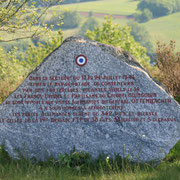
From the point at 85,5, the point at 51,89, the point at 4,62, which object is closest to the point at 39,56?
the point at 4,62

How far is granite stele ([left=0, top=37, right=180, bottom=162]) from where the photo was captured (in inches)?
228

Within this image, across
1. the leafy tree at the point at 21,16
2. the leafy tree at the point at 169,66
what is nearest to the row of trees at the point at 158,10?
the leafy tree at the point at 169,66

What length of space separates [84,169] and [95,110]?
1.08m

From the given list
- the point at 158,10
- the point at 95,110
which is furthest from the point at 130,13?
the point at 95,110

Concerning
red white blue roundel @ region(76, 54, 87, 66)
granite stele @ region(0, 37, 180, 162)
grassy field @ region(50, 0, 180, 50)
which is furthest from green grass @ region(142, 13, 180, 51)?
red white blue roundel @ region(76, 54, 87, 66)

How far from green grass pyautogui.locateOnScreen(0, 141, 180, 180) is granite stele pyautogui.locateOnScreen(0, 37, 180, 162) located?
0.55 feet

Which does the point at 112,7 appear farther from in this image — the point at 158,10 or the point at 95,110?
the point at 95,110

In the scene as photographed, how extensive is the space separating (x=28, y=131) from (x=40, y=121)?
30 centimetres

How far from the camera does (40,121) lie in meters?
5.94

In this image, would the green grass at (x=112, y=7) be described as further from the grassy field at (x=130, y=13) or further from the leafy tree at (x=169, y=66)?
the leafy tree at (x=169, y=66)

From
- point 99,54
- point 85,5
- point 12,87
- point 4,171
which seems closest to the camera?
point 4,171

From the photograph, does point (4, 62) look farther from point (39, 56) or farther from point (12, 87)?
point (39, 56)

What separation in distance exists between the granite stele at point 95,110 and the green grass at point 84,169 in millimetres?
167

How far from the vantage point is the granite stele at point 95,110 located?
579cm
